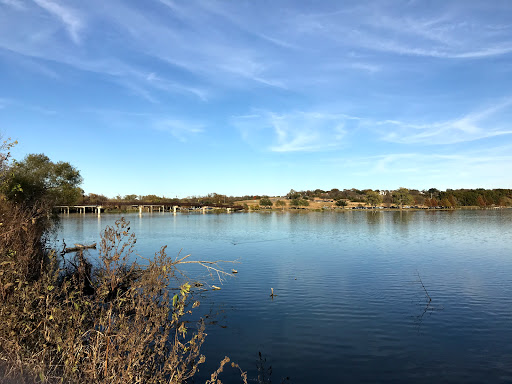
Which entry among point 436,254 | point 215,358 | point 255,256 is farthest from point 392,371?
point 436,254

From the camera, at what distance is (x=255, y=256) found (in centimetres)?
4000

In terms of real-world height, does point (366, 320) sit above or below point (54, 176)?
below

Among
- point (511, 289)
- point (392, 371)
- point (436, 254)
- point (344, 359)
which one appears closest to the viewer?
point (392, 371)

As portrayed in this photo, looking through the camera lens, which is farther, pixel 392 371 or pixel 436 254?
pixel 436 254

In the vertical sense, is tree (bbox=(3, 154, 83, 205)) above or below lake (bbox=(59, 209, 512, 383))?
above

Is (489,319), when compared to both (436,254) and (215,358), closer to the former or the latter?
(215,358)

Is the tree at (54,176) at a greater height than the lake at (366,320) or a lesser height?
greater

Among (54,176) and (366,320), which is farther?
(54,176)

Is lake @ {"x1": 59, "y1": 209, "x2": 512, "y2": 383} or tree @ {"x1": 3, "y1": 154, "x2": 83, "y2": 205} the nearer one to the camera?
lake @ {"x1": 59, "y1": 209, "x2": 512, "y2": 383}

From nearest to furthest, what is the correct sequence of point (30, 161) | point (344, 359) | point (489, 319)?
point (344, 359)
point (489, 319)
point (30, 161)

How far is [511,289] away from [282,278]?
1546 cm

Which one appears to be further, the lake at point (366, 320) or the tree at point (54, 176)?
the tree at point (54, 176)

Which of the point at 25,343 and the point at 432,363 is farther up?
the point at 25,343

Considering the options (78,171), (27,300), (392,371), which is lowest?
(392,371)
